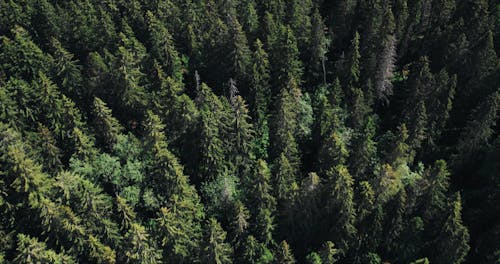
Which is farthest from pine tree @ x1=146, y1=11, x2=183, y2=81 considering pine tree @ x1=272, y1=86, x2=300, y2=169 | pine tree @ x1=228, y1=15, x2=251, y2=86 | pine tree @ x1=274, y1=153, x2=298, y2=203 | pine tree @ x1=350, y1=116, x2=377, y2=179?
pine tree @ x1=350, y1=116, x2=377, y2=179

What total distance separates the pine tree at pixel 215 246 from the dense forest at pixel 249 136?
1.24ft

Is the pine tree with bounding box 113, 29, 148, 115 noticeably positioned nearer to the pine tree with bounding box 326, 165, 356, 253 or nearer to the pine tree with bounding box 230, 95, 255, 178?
the pine tree with bounding box 230, 95, 255, 178

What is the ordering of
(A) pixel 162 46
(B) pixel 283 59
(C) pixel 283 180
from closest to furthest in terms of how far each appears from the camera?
1. (C) pixel 283 180
2. (B) pixel 283 59
3. (A) pixel 162 46

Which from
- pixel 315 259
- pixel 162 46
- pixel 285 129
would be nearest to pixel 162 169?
pixel 285 129

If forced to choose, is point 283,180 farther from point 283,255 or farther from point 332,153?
point 283,255

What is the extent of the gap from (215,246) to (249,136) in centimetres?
1654

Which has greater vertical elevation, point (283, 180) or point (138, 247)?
point (283, 180)

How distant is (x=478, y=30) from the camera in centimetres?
7225

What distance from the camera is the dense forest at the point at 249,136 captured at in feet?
165

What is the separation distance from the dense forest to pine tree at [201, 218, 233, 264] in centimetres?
38

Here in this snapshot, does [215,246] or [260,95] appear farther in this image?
[260,95]

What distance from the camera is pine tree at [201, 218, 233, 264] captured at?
156ft

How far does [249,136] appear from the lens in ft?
195

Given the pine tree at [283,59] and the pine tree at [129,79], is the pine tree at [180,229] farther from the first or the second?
the pine tree at [283,59]
